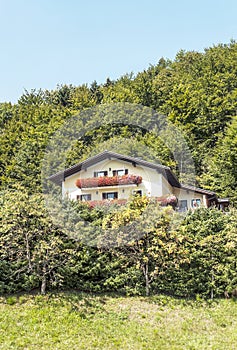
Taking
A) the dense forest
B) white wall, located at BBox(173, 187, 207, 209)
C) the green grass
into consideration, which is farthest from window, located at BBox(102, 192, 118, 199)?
the green grass

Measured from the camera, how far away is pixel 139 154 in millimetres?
29250

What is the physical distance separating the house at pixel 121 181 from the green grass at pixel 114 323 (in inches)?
431

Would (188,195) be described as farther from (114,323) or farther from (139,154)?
(114,323)

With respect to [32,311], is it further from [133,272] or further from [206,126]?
[206,126]

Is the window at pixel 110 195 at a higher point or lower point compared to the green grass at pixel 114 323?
higher

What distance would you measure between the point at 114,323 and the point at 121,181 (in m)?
13.2

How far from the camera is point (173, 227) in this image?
476 inches

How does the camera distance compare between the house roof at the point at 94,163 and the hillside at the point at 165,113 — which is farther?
the hillside at the point at 165,113

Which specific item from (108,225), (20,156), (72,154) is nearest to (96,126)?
(72,154)

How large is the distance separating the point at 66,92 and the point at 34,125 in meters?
9.63

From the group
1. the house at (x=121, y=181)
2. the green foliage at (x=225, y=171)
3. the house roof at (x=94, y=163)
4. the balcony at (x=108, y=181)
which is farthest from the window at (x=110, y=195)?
the green foliage at (x=225, y=171)

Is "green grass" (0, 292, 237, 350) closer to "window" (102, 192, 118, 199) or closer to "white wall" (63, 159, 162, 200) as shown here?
"white wall" (63, 159, 162, 200)

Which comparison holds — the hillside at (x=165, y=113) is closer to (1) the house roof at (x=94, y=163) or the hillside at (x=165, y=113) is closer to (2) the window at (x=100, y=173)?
(1) the house roof at (x=94, y=163)

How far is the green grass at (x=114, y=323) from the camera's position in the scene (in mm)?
8811
